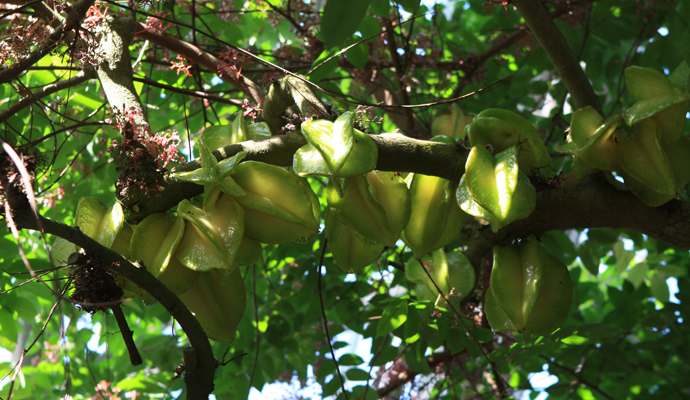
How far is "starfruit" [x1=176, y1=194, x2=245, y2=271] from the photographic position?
116cm

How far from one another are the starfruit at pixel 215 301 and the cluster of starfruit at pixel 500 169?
618 mm

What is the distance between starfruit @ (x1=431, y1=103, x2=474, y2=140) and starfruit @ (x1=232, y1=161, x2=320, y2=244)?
172 centimetres

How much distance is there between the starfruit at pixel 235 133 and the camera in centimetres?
153

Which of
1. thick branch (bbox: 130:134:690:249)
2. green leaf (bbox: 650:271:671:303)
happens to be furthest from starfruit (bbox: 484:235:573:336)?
green leaf (bbox: 650:271:671:303)

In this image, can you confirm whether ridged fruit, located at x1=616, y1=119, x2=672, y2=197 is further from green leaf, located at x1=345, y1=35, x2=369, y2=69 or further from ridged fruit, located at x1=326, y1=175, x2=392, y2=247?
green leaf, located at x1=345, y1=35, x2=369, y2=69

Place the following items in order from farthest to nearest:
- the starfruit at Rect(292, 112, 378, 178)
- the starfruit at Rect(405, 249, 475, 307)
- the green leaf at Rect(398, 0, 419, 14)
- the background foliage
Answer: the background foliage, the starfruit at Rect(405, 249, 475, 307), the green leaf at Rect(398, 0, 419, 14), the starfruit at Rect(292, 112, 378, 178)

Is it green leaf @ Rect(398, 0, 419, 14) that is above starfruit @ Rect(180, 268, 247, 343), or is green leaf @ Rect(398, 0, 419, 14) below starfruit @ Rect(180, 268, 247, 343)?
above

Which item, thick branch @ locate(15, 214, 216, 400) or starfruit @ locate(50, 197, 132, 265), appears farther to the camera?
starfruit @ locate(50, 197, 132, 265)

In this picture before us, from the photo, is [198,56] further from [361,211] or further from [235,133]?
[361,211]

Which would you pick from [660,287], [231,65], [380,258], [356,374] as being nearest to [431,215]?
[231,65]

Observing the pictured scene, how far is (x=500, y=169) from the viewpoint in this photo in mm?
1234

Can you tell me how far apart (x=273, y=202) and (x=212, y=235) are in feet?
0.57

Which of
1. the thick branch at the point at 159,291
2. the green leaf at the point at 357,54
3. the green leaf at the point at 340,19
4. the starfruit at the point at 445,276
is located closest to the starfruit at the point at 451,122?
the green leaf at the point at 357,54

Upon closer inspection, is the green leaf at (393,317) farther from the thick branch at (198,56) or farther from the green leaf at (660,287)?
the green leaf at (660,287)
